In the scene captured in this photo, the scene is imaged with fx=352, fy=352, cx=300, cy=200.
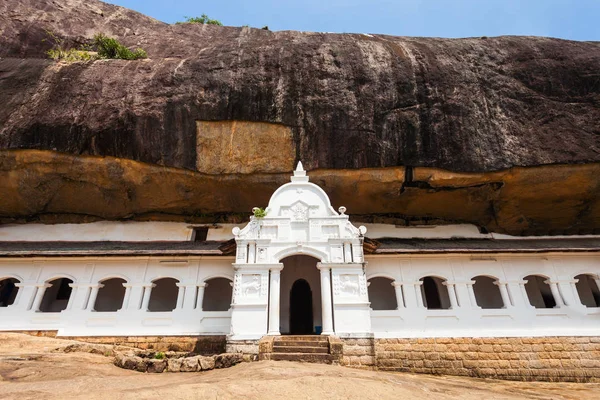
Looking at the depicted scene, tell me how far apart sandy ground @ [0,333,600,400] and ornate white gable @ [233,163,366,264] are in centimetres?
449

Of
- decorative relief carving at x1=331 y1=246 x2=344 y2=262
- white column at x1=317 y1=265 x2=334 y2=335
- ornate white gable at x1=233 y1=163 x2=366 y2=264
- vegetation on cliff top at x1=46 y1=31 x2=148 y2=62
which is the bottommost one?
white column at x1=317 y1=265 x2=334 y2=335

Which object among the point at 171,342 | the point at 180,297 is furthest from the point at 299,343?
the point at 180,297

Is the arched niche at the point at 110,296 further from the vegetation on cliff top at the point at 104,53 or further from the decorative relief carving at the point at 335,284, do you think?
the vegetation on cliff top at the point at 104,53

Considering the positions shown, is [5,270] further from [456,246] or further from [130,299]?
[456,246]

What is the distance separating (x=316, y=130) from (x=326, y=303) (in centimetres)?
784

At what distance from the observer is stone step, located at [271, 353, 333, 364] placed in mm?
10336

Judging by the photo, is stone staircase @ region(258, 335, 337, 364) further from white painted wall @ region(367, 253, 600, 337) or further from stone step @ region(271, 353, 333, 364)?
white painted wall @ region(367, 253, 600, 337)

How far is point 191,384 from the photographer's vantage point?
6.32 meters

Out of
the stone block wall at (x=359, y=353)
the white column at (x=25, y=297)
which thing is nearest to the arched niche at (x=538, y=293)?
the stone block wall at (x=359, y=353)

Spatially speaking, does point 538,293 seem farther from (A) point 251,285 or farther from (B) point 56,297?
(B) point 56,297

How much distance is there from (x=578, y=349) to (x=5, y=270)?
22828mm

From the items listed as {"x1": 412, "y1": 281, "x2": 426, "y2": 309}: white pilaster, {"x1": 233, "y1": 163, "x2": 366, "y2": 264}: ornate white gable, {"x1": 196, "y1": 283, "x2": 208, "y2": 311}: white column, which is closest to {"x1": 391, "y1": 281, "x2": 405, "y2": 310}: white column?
{"x1": 412, "y1": 281, "x2": 426, "y2": 309}: white pilaster

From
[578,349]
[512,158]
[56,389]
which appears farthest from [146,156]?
[578,349]

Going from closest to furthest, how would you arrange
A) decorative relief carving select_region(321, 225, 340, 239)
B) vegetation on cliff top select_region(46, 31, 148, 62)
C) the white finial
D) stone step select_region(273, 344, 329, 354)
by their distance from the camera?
stone step select_region(273, 344, 329, 354)
decorative relief carving select_region(321, 225, 340, 239)
the white finial
vegetation on cliff top select_region(46, 31, 148, 62)
